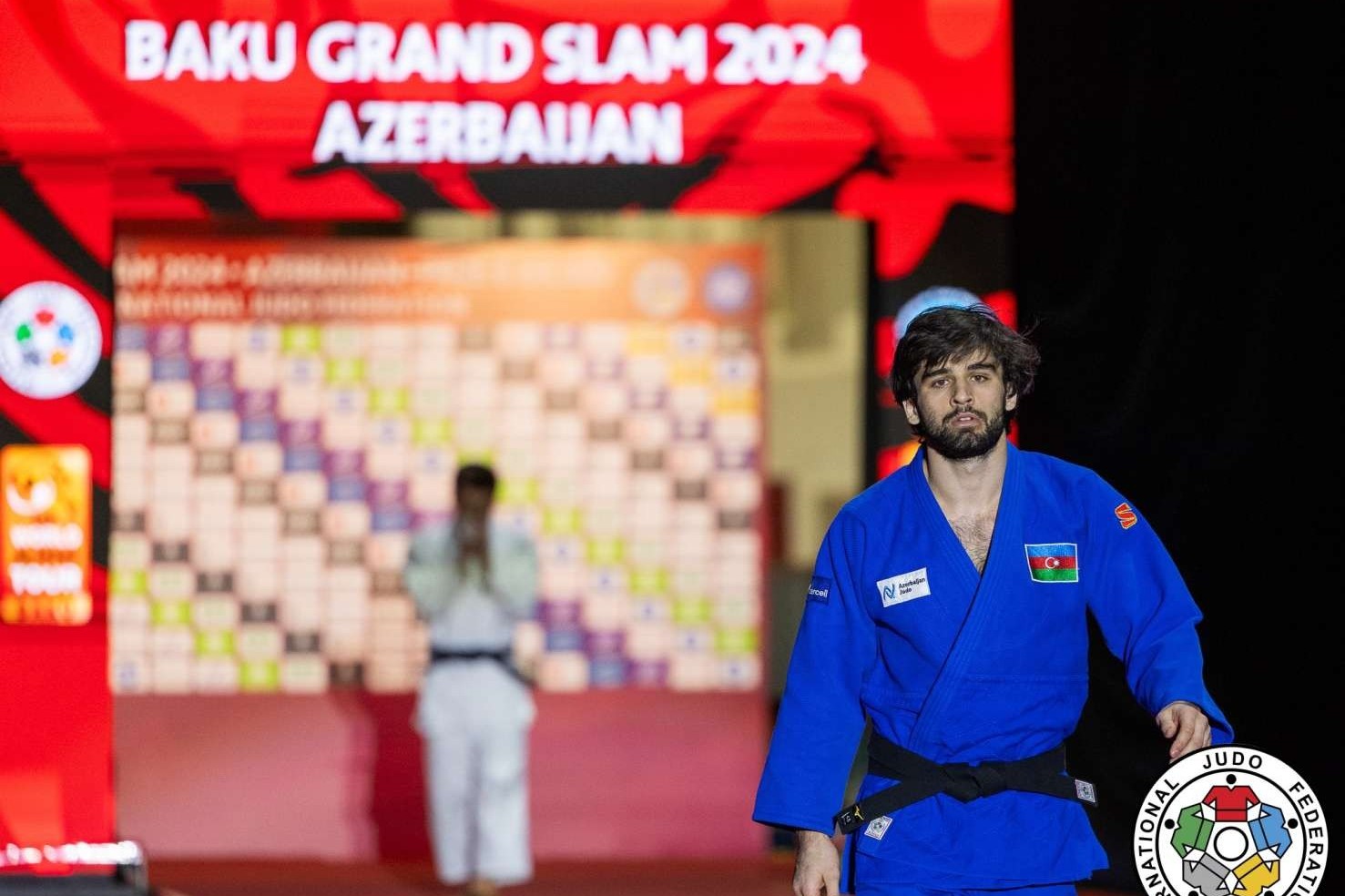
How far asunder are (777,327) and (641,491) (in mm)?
835

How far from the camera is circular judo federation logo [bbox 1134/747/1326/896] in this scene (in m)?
3.17

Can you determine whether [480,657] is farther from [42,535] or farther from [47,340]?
[47,340]

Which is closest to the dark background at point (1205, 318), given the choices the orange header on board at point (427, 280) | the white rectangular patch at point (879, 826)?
the orange header on board at point (427, 280)

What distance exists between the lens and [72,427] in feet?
22.6

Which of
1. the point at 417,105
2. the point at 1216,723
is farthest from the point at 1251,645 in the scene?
the point at 417,105

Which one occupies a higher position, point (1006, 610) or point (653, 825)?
point (1006, 610)

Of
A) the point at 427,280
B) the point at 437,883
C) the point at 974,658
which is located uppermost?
the point at 427,280

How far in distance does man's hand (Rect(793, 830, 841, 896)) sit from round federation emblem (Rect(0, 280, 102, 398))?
4302 mm

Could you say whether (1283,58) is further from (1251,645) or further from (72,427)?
(72,427)

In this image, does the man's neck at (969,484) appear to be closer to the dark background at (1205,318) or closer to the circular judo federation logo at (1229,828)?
the circular judo federation logo at (1229,828)

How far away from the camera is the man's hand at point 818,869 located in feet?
11.1

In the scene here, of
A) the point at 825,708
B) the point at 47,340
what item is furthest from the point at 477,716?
the point at 825,708

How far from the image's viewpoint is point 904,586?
3457 millimetres

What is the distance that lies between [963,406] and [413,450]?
14.0 ft
